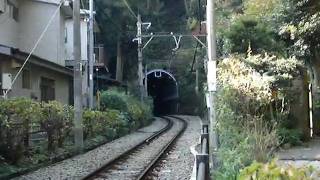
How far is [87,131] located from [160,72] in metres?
41.5

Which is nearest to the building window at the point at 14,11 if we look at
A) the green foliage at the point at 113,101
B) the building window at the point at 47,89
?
the building window at the point at 47,89

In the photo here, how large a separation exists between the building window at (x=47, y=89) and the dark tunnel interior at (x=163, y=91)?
35.4 meters

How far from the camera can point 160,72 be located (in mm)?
65125

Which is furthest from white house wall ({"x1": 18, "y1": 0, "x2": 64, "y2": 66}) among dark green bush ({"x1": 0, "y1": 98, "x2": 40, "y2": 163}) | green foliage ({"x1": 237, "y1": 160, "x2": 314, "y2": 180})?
green foliage ({"x1": 237, "y1": 160, "x2": 314, "y2": 180})

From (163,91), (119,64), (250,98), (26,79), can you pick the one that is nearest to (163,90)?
(163,91)

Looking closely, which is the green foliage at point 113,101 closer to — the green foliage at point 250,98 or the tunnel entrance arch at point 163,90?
the green foliage at point 250,98

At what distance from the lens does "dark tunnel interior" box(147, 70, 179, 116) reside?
6697 cm

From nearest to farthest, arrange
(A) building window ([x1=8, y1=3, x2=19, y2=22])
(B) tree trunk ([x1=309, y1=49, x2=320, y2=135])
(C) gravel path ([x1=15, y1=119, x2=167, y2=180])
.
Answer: (C) gravel path ([x1=15, y1=119, x2=167, y2=180]) < (B) tree trunk ([x1=309, y1=49, x2=320, y2=135]) < (A) building window ([x1=8, y1=3, x2=19, y2=22])

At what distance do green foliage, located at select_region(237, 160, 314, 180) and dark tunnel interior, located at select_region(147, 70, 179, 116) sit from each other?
59.2 meters

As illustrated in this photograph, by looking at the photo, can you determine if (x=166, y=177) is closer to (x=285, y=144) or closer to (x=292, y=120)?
(x=285, y=144)

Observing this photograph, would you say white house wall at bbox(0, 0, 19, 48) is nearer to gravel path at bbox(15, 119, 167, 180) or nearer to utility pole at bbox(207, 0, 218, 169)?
gravel path at bbox(15, 119, 167, 180)

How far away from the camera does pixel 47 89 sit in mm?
28094

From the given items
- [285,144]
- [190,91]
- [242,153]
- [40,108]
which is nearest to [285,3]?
[285,144]

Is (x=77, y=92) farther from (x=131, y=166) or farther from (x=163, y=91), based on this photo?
(x=163, y=91)
